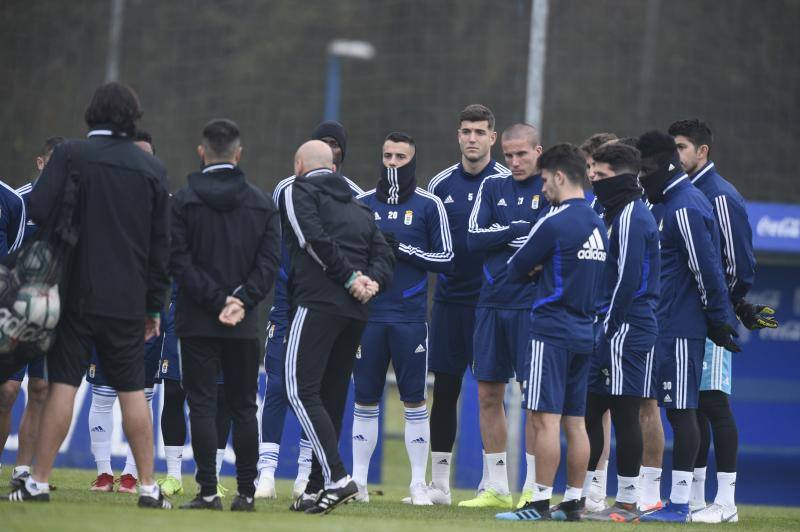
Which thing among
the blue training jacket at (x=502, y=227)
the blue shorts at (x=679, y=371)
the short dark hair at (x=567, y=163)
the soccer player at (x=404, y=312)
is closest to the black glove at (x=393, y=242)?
the soccer player at (x=404, y=312)

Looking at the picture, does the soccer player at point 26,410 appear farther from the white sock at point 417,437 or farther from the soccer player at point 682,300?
the soccer player at point 682,300

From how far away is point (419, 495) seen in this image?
356 inches

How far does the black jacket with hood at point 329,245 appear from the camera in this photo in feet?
24.9

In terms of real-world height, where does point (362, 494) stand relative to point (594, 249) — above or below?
below

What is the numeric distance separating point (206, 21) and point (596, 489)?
16.1 m

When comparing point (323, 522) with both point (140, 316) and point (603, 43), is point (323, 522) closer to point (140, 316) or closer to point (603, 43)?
point (140, 316)

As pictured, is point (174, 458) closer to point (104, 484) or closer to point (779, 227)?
point (104, 484)

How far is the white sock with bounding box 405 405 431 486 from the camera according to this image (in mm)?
9148

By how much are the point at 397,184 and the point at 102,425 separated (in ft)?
8.33

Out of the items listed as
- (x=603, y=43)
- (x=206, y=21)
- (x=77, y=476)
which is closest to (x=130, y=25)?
(x=206, y=21)

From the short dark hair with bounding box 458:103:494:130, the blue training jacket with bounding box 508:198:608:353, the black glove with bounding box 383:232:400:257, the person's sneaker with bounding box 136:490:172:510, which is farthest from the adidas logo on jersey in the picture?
the person's sneaker with bounding box 136:490:172:510

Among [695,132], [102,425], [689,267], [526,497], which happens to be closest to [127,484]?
[102,425]

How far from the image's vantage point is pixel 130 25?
74.3 ft

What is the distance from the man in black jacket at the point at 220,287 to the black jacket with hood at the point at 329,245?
179 millimetres
